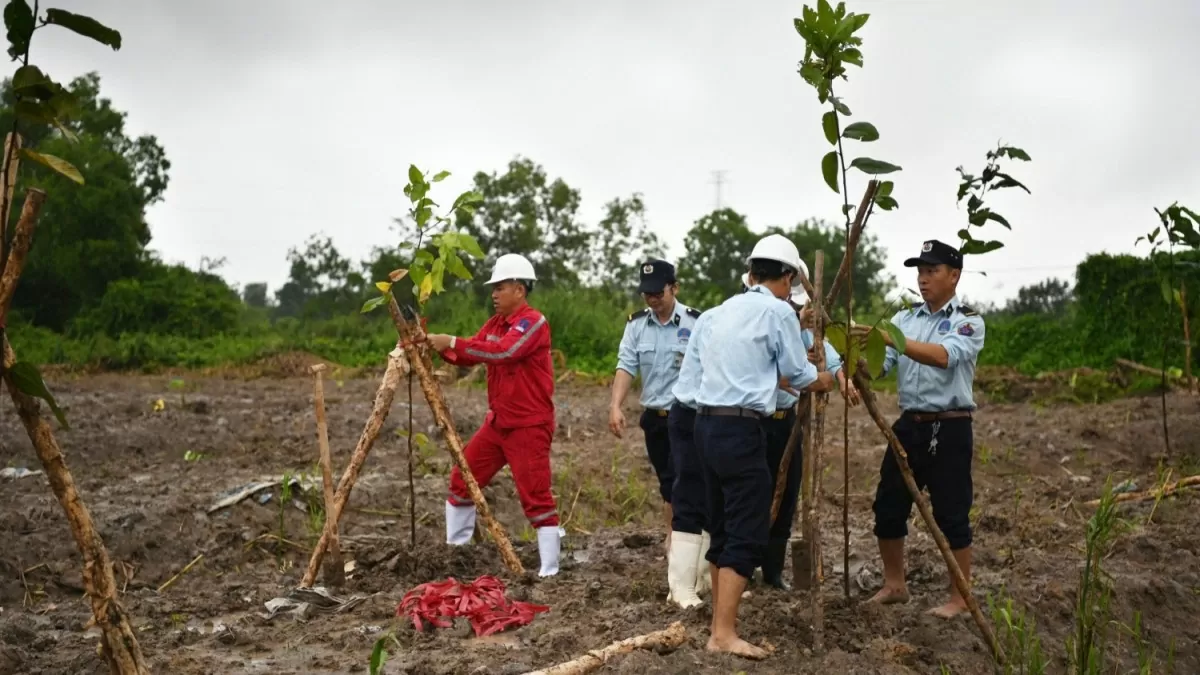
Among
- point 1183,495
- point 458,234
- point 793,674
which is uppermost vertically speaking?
point 458,234

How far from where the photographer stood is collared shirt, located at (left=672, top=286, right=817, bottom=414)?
532cm

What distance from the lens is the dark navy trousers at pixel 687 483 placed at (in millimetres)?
6117

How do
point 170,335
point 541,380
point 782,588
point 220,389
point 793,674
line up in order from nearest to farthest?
point 793,674
point 782,588
point 541,380
point 220,389
point 170,335

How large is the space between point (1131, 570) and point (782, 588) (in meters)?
2.17

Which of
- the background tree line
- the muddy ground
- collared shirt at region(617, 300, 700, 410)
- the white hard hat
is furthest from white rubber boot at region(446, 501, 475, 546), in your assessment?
the background tree line

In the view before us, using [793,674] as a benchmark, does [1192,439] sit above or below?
above

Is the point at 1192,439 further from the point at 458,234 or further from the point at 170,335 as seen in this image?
the point at 170,335

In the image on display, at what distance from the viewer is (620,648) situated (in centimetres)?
509

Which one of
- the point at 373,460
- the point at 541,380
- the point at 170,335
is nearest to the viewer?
the point at 541,380

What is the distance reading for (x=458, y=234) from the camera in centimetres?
659

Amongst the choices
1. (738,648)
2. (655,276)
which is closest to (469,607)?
(738,648)

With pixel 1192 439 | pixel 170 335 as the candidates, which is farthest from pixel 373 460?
pixel 170 335

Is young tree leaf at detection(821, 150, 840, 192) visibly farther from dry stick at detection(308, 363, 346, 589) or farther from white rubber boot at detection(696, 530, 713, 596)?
dry stick at detection(308, 363, 346, 589)

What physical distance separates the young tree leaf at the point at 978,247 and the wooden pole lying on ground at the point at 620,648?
7.03ft
